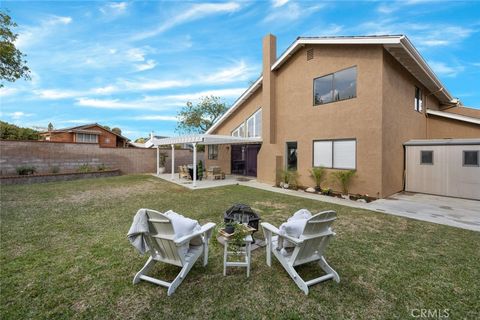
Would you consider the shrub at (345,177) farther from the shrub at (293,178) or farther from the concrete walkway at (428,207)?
the shrub at (293,178)

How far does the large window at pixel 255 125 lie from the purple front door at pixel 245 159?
33.7 inches

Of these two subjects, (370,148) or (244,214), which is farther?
(370,148)

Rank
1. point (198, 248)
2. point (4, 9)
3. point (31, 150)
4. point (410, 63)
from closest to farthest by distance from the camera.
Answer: point (198, 248) < point (410, 63) < point (4, 9) < point (31, 150)

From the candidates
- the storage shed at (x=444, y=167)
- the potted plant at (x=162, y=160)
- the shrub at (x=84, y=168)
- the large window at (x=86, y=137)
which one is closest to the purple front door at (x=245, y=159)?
the potted plant at (x=162, y=160)

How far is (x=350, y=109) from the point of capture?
8.95 meters

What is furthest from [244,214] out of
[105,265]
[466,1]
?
[466,1]

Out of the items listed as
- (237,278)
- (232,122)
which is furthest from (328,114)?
(237,278)

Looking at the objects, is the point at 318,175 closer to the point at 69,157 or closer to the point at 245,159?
the point at 245,159

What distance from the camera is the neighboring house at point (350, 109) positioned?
830cm

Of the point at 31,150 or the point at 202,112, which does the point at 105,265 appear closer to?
the point at 31,150

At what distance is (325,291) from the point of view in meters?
2.88

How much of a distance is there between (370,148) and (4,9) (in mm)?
17612

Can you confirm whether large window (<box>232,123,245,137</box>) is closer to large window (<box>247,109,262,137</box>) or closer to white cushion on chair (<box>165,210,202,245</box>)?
large window (<box>247,109,262,137</box>)

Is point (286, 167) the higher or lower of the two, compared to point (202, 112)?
lower
